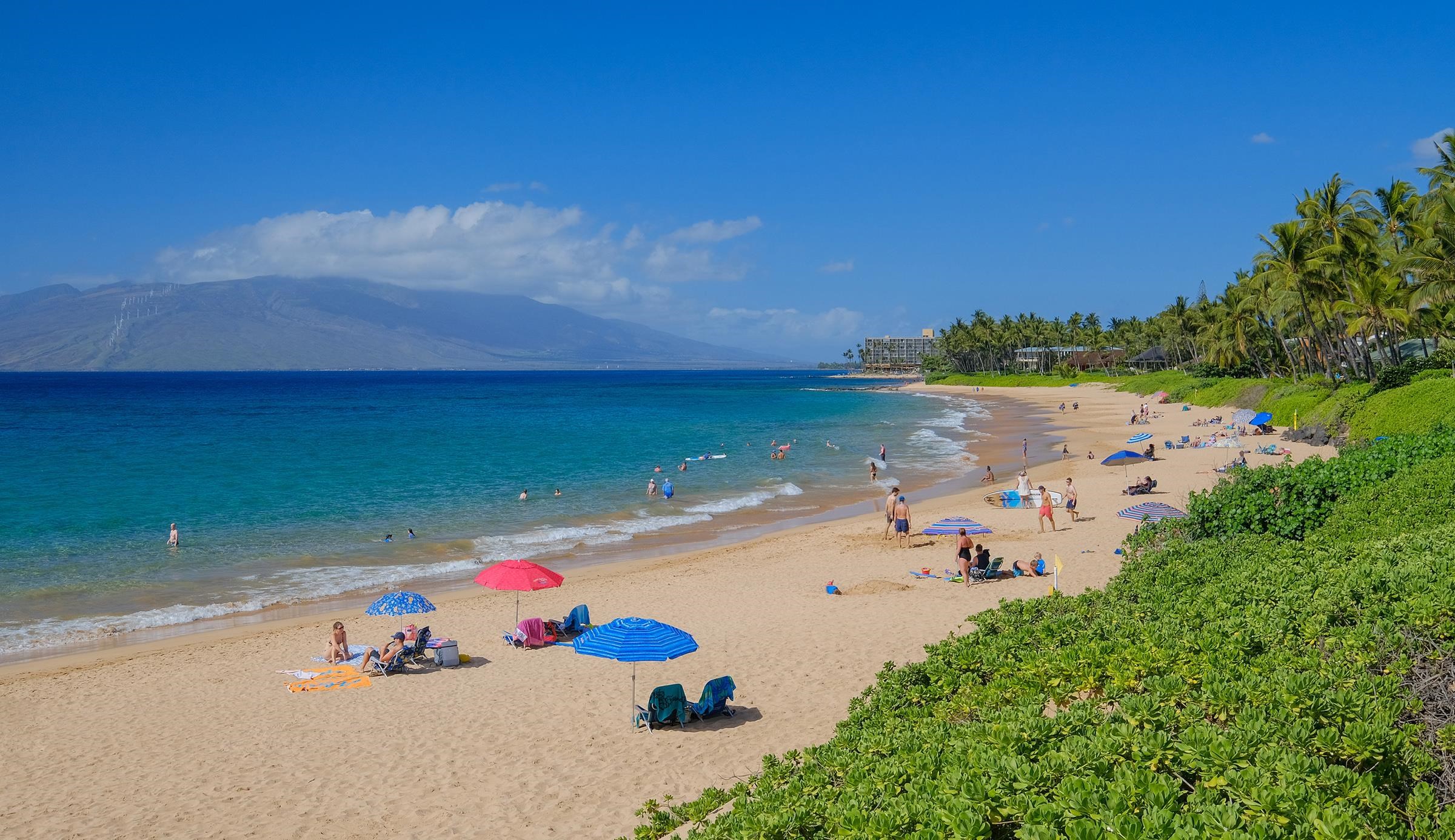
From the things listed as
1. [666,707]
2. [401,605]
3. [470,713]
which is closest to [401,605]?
[401,605]

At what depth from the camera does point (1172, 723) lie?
501cm

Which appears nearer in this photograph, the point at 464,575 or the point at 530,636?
the point at 530,636

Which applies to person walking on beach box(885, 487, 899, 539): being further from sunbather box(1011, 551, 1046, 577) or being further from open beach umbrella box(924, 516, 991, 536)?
sunbather box(1011, 551, 1046, 577)

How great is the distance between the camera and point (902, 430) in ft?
206

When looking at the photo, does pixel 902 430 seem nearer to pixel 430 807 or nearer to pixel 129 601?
pixel 129 601

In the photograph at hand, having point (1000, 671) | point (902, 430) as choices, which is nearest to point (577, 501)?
point (1000, 671)

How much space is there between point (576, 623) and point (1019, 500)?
17.1m

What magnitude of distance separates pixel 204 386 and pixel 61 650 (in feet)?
535

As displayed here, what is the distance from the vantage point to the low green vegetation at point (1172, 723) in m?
3.99

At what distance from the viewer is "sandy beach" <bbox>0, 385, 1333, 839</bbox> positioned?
9633 mm

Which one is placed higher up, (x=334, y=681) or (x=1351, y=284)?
(x=1351, y=284)

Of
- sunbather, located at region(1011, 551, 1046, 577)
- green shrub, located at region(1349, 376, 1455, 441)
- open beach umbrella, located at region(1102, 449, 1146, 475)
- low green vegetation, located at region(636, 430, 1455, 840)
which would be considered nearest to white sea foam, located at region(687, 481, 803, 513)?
open beach umbrella, located at region(1102, 449, 1146, 475)

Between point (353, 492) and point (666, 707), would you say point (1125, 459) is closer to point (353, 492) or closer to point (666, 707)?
point (666, 707)

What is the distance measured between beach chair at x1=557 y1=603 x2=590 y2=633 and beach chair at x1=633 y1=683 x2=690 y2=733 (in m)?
4.94
